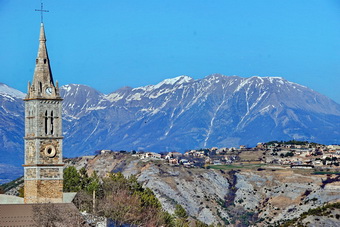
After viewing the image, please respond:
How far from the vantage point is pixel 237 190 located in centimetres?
18212

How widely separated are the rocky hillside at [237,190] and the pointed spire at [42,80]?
7047cm

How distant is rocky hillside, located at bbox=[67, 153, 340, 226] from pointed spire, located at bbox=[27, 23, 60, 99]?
2774 inches

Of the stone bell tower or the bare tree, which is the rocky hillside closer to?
the stone bell tower

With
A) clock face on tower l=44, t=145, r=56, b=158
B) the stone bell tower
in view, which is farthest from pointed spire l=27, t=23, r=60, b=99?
clock face on tower l=44, t=145, r=56, b=158

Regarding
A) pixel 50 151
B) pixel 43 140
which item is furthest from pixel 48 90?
pixel 50 151

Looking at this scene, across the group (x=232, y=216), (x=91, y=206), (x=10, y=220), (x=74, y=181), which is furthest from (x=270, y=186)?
(x=10, y=220)

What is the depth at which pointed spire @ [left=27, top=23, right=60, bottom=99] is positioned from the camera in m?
71.1

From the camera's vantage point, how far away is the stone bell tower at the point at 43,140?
2726 inches

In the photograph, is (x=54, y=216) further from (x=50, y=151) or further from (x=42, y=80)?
(x=42, y=80)

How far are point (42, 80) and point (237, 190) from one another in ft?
374

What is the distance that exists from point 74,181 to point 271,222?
215 feet

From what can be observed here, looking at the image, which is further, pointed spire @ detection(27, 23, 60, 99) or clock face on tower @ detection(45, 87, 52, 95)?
clock face on tower @ detection(45, 87, 52, 95)

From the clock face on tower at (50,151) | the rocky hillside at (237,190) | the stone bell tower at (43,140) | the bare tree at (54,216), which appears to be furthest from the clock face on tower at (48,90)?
the rocky hillside at (237,190)

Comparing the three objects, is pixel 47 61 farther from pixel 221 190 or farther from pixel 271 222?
pixel 221 190
